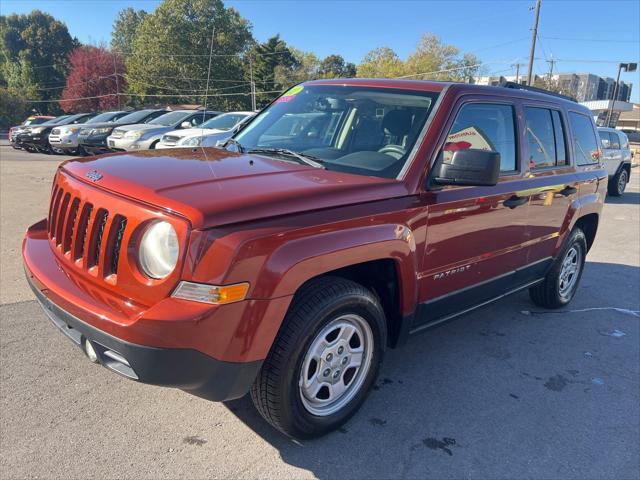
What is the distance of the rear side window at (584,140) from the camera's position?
15.1ft

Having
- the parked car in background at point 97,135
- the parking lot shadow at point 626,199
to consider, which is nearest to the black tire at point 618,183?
the parking lot shadow at point 626,199

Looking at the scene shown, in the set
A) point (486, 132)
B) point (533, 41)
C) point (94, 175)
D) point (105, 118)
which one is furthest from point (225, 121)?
point (533, 41)

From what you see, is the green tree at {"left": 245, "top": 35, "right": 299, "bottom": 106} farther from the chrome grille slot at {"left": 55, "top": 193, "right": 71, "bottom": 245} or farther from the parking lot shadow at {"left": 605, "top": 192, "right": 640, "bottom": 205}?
the chrome grille slot at {"left": 55, "top": 193, "right": 71, "bottom": 245}

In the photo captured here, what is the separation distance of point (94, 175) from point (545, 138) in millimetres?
3452

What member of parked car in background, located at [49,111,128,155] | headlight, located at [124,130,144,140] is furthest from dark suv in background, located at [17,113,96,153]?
headlight, located at [124,130,144,140]

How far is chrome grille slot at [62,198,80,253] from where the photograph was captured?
2.62 meters

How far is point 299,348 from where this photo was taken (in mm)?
2365

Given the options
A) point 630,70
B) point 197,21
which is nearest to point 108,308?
point 197,21

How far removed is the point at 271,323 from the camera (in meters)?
2.20

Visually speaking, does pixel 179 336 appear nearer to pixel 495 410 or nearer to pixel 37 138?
pixel 495 410

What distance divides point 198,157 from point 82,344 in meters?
1.28

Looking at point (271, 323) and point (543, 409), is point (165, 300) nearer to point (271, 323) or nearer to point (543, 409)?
point (271, 323)

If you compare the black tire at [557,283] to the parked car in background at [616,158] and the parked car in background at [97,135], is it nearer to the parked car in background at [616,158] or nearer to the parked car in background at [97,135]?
the parked car in background at [616,158]

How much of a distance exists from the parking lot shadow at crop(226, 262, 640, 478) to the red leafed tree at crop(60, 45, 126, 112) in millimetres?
59910
